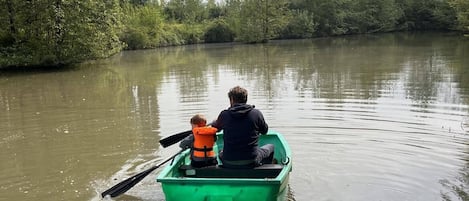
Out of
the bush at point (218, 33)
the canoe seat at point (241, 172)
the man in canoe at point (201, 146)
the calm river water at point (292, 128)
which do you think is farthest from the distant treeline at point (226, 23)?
the canoe seat at point (241, 172)

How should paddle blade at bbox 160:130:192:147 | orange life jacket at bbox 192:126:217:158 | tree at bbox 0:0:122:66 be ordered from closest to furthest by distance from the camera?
orange life jacket at bbox 192:126:217:158
paddle blade at bbox 160:130:192:147
tree at bbox 0:0:122:66

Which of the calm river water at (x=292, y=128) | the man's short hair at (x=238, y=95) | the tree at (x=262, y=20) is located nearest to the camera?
the man's short hair at (x=238, y=95)

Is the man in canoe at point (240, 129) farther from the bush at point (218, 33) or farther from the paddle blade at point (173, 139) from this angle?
the bush at point (218, 33)

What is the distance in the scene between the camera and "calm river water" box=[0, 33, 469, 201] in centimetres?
649

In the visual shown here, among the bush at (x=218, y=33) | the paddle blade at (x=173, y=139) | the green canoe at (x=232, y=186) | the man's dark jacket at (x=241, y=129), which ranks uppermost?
the bush at (x=218, y=33)

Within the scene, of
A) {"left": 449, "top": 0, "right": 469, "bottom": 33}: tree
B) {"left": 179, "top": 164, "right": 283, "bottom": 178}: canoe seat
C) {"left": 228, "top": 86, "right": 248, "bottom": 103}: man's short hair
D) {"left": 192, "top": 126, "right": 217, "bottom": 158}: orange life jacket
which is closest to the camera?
{"left": 228, "top": 86, "right": 248, "bottom": 103}: man's short hair

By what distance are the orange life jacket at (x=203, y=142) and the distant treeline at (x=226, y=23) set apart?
2074 cm

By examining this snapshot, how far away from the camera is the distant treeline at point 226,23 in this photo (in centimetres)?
2486

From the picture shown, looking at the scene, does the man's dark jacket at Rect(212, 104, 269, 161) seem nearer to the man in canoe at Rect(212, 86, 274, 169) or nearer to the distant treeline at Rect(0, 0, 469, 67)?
the man in canoe at Rect(212, 86, 274, 169)

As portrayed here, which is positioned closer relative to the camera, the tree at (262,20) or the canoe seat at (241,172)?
the canoe seat at (241,172)

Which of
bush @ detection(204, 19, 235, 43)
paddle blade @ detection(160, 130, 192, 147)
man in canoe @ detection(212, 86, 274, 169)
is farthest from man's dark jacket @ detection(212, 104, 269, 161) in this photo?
bush @ detection(204, 19, 235, 43)

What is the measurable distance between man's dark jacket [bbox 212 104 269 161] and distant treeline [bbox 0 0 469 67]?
21.3m

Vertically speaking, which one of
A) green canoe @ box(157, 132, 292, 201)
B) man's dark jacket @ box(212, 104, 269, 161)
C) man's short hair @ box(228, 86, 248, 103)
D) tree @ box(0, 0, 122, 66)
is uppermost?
tree @ box(0, 0, 122, 66)

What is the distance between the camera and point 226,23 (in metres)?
54.1
